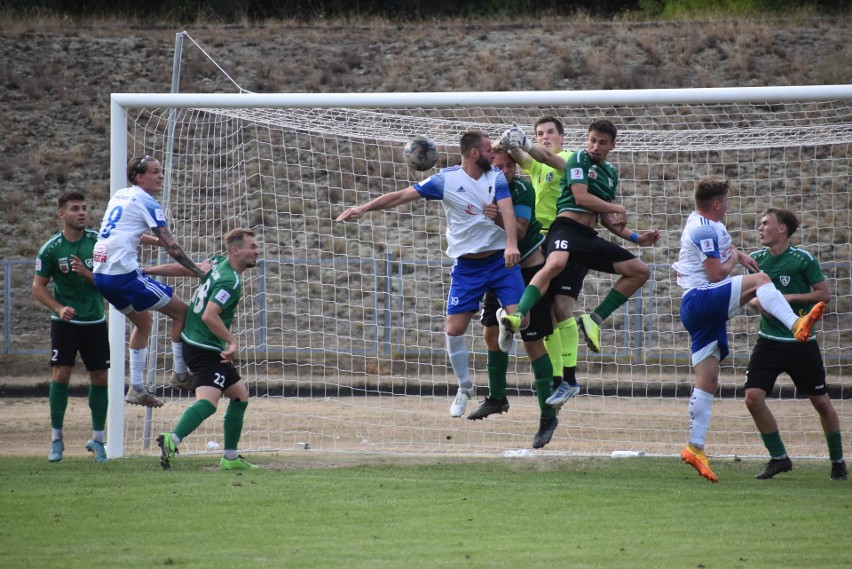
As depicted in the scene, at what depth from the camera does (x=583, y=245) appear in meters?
9.12

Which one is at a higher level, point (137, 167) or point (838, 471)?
point (137, 167)

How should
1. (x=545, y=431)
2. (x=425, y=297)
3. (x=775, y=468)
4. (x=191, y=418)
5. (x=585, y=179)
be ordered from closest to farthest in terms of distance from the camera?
(x=191, y=418) < (x=775, y=468) < (x=585, y=179) < (x=545, y=431) < (x=425, y=297)

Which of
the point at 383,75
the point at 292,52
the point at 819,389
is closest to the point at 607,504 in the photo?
the point at 819,389

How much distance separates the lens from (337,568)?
→ 5406mm

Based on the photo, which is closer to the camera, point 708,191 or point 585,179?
point 708,191

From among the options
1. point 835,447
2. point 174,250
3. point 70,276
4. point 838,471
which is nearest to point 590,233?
point 835,447

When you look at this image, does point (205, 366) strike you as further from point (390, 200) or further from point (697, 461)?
point (697, 461)

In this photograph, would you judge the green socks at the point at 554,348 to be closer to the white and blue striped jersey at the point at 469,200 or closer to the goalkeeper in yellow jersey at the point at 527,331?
the goalkeeper in yellow jersey at the point at 527,331

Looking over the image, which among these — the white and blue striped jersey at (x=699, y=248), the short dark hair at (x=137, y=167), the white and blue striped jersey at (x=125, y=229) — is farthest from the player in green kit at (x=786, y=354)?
the short dark hair at (x=137, y=167)

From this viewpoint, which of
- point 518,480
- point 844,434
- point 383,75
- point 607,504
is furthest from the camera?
point 383,75

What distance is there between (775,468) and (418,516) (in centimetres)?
361

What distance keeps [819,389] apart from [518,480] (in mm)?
2727

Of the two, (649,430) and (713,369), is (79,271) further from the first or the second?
(649,430)

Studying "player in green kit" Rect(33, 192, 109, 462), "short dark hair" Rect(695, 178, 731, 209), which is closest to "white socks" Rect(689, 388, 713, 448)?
"short dark hair" Rect(695, 178, 731, 209)
